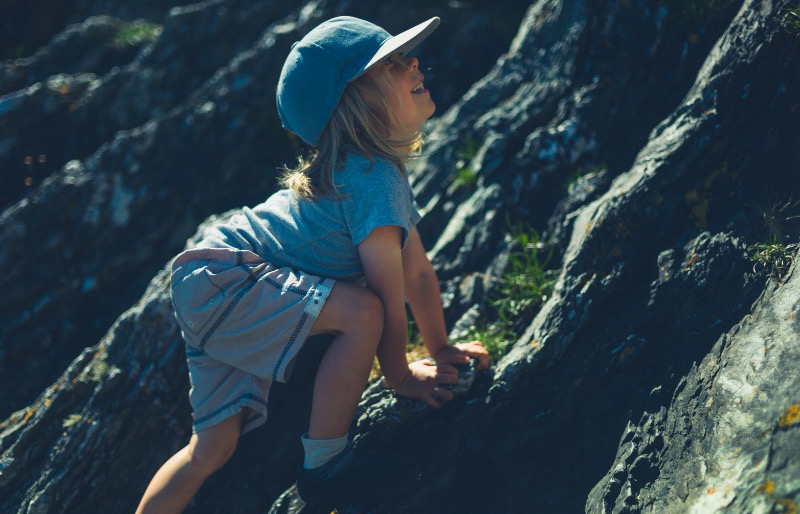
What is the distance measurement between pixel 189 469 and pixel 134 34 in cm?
633

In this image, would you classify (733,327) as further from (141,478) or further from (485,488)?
(141,478)

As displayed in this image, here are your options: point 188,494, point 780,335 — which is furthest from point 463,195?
point 188,494

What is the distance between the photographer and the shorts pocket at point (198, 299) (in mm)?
3482

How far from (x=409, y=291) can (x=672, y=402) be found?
172cm

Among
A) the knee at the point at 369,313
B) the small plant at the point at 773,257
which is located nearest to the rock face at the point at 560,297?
the small plant at the point at 773,257

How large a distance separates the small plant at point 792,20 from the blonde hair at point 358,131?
242cm

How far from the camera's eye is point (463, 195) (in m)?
5.07

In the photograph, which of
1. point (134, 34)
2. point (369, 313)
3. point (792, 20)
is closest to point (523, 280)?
point (369, 313)

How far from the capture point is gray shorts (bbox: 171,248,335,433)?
3.44m

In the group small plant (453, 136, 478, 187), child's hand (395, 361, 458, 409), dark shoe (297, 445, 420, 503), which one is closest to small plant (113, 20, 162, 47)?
small plant (453, 136, 478, 187)

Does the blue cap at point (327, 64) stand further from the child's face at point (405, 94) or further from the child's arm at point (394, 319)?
the child's arm at point (394, 319)

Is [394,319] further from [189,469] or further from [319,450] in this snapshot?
[189,469]

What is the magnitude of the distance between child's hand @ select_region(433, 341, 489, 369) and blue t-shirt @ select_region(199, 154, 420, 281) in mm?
758

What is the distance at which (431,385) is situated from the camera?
148 inches
